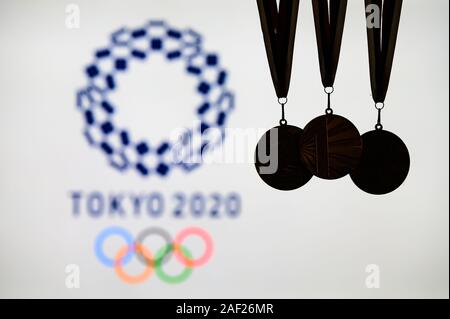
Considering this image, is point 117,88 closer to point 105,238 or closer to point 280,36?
point 105,238

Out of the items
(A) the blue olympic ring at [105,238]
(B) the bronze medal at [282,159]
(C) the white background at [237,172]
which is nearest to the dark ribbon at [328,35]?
(B) the bronze medal at [282,159]

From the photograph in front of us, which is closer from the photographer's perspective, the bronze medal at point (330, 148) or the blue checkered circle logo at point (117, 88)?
the bronze medal at point (330, 148)

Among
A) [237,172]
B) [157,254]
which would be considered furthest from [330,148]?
[157,254]

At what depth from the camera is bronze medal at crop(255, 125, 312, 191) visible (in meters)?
0.85

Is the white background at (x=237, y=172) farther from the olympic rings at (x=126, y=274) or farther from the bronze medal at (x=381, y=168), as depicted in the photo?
the bronze medal at (x=381, y=168)

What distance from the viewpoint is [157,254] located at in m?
1.94

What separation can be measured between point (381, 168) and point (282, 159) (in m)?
0.19

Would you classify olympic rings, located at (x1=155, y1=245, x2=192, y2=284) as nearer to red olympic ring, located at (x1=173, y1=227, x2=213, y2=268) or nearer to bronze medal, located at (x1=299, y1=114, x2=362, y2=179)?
red olympic ring, located at (x1=173, y1=227, x2=213, y2=268)

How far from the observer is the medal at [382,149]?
2.80ft

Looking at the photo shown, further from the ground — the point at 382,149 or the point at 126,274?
the point at 382,149

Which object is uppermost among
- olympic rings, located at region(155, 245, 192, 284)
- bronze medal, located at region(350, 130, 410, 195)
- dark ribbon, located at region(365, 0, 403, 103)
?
dark ribbon, located at region(365, 0, 403, 103)

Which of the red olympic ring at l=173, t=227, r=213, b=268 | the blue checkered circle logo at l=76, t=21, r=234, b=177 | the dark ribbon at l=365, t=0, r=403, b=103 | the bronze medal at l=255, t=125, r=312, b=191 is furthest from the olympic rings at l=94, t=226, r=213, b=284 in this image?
the dark ribbon at l=365, t=0, r=403, b=103

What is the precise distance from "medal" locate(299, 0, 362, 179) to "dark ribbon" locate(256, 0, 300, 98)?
0.05 meters
